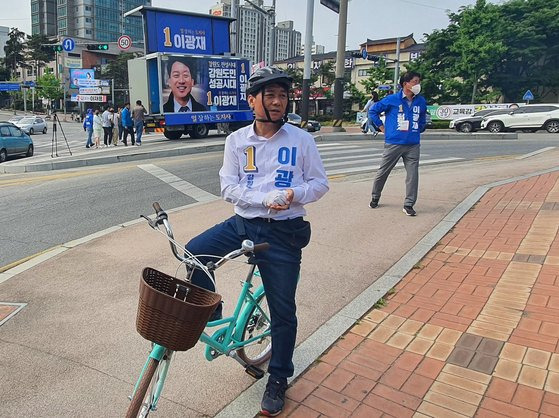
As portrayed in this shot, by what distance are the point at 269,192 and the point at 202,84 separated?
19.7 metres

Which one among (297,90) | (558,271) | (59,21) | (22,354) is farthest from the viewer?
(59,21)

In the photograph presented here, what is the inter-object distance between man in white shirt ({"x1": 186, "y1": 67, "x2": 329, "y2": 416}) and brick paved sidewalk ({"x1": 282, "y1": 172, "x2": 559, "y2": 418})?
0.45m

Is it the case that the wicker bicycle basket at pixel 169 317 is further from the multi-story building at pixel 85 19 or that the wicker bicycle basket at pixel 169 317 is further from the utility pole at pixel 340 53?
the multi-story building at pixel 85 19

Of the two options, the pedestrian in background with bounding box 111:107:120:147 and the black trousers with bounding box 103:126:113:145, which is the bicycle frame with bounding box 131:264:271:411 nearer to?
the pedestrian in background with bounding box 111:107:120:147

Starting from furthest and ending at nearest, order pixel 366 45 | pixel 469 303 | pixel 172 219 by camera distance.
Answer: pixel 366 45
pixel 172 219
pixel 469 303

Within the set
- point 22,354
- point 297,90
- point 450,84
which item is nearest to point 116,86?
point 297,90

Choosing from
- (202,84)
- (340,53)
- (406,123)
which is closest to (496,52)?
(340,53)

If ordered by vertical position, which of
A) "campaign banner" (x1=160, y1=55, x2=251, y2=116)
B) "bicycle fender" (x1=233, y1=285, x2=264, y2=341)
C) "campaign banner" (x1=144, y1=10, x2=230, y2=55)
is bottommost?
"bicycle fender" (x1=233, y1=285, x2=264, y2=341)

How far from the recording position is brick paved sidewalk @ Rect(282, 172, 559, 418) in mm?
2820

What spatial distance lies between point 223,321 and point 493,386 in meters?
1.70

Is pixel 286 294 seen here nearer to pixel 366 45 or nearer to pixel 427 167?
pixel 427 167

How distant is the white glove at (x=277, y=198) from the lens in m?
2.52

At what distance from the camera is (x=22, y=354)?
136 inches

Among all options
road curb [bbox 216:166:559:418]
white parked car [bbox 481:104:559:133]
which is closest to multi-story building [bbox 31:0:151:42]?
white parked car [bbox 481:104:559:133]
